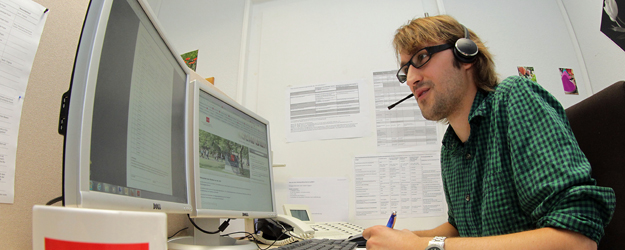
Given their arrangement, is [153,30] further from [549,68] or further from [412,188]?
[549,68]

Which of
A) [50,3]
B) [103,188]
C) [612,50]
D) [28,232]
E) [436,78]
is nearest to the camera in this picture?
[103,188]

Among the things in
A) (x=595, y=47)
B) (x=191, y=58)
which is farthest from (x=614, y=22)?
(x=191, y=58)

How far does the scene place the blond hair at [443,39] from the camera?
36.2 inches

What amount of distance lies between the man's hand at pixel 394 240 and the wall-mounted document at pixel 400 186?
0.74 metres

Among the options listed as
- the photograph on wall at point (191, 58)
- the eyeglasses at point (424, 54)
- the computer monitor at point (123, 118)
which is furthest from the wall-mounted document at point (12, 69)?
the photograph on wall at point (191, 58)

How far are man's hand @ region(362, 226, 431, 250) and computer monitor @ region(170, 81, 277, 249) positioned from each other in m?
0.32

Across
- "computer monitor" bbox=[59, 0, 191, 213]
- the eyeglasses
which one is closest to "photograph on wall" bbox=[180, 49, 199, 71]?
"computer monitor" bbox=[59, 0, 191, 213]

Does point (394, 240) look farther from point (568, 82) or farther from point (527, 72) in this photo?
point (568, 82)

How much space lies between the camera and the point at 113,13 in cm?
42

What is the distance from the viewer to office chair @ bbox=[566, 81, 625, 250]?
0.69 metres

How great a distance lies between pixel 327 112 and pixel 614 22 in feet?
4.33

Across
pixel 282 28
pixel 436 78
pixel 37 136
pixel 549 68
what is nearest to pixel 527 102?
pixel 436 78

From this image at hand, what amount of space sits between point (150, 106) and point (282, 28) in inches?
55.4

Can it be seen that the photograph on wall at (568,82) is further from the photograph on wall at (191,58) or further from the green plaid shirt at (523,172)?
the photograph on wall at (191,58)
